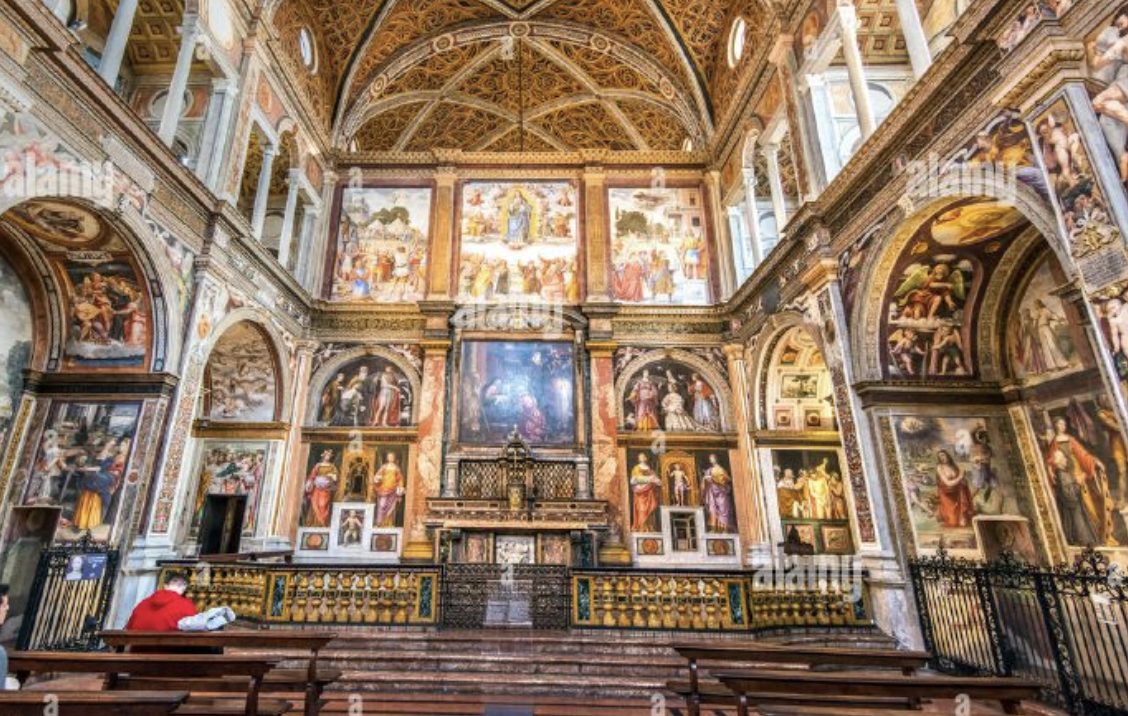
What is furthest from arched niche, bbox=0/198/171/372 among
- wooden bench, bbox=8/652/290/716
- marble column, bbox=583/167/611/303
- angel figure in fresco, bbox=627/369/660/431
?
angel figure in fresco, bbox=627/369/660/431

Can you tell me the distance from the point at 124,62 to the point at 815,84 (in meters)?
14.3

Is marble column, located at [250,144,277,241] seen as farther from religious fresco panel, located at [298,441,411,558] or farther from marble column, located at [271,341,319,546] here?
religious fresco panel, located at [298,441,411,558]

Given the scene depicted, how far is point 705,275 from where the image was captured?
643 inches

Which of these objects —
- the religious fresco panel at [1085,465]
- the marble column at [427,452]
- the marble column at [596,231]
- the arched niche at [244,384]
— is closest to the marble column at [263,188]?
Result: the arched niche at [244,384]

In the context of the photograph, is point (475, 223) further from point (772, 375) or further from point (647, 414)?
point (772, 375)

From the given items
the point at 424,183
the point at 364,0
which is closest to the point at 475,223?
the point at 424,183

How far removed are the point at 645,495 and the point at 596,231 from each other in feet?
25.6

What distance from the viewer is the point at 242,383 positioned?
1391 centimetres

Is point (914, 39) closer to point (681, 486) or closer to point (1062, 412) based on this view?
point (1062, 412)

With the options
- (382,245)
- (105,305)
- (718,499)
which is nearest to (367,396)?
(382,245)

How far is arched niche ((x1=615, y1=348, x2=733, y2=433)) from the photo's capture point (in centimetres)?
1491

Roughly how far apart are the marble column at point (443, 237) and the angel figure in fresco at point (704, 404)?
7.26 m

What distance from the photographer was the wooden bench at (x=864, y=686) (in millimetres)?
3609

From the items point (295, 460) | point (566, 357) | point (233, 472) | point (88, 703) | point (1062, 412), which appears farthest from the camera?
point (566, 357)
